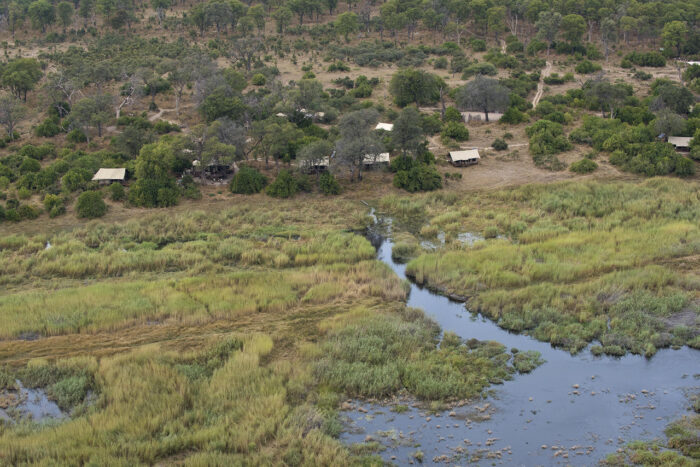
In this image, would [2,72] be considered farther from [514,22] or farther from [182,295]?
[514,22]

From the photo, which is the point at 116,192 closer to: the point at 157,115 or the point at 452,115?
the point at 157,115

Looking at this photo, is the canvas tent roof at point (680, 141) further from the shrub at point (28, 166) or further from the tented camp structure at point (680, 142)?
the shrub at point (28, 166)

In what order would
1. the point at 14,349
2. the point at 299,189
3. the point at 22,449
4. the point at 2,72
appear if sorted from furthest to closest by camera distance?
the point at 2,72 → the point at 299,189 → the point at 14,349 → the point at 22,449

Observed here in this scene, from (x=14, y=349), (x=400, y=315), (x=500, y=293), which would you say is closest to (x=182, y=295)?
(x=14, y=349)

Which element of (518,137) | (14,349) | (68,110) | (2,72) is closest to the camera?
(14,349)

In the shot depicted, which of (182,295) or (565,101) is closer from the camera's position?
(182,295)

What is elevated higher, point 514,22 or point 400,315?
point 514,22

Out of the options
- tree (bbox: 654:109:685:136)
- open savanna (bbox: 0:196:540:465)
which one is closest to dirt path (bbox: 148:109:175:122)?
open savanna (bbox: 0:196:540:465)

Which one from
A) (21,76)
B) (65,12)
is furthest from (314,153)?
(65,12)
